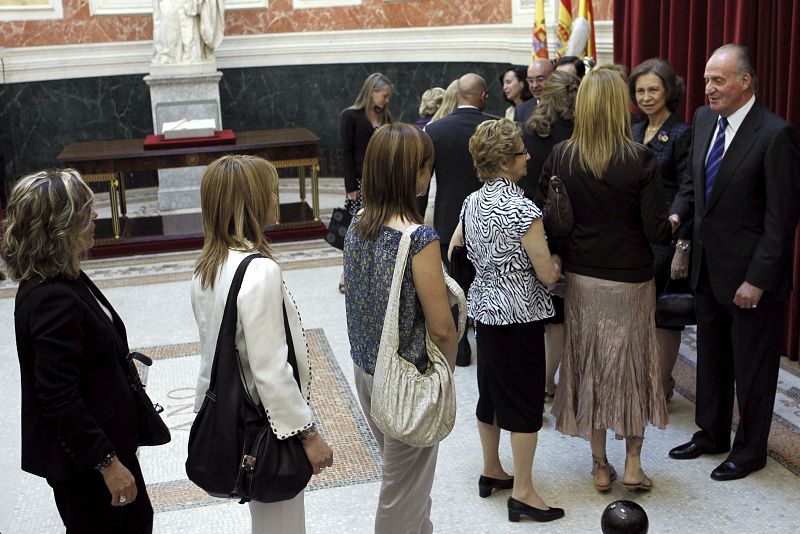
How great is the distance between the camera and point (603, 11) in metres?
8.30

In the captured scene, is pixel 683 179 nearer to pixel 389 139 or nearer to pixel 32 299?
pixel 389 139

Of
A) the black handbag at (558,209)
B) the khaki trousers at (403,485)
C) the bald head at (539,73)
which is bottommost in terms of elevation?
the khaki trousers at (403,485)

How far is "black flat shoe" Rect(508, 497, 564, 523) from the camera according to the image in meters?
3.74

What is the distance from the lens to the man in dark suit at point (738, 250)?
3.80 m

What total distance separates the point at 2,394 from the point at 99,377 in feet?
10.4

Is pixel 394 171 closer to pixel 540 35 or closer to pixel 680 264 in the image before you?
pixel 680 264

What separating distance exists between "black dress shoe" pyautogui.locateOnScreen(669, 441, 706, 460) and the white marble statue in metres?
7.41

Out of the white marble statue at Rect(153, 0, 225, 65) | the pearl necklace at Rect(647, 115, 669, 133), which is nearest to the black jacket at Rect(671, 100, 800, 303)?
the pearl necklace at Rect(647, 115, 669, 133)

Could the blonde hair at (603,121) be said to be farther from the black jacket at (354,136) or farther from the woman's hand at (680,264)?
the black jacket at (354,136)

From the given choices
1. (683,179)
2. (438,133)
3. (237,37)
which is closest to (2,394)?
(438,133)

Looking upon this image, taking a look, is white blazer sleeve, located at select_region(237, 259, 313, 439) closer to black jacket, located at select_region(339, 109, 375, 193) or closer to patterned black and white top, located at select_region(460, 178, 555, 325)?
patterned black and white top, located at select_region(460, 178, 555, 325)

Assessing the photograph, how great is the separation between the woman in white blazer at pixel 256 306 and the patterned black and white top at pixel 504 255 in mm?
A: 1146

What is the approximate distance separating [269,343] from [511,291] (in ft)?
4.60

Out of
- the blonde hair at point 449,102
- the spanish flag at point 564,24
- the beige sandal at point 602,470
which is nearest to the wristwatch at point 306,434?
the beige sandal at point 602,470
